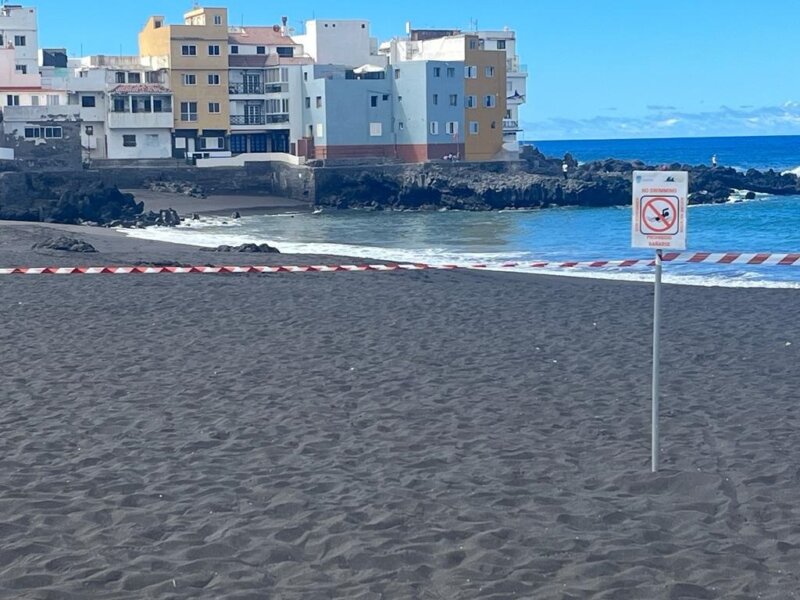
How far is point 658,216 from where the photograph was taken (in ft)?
26.4

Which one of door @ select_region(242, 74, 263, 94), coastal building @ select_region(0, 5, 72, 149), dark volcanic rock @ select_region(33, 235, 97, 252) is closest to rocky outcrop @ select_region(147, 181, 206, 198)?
coastal building @ select_region(0, 5, 72, 149)

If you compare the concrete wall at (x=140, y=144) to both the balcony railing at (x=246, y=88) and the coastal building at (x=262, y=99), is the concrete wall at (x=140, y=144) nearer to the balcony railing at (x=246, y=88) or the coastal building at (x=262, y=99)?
the coastal building at (x=262, y=99)

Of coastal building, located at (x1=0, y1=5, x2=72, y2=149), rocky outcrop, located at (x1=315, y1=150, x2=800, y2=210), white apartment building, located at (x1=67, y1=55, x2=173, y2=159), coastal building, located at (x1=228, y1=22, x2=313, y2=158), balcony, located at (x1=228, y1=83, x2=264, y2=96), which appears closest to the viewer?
coastal building, located at (x1=0, y1=5, x2=72, y2=149)

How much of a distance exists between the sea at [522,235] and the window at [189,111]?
45.5ft

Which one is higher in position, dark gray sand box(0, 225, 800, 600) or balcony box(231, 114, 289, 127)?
Result: balcony box(231, 114, 289, 127)

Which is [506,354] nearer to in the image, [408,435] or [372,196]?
[408,435]

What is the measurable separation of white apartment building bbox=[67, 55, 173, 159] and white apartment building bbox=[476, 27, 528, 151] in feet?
65.7

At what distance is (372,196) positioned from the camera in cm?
6450

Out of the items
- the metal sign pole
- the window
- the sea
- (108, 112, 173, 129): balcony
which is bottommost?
the sea

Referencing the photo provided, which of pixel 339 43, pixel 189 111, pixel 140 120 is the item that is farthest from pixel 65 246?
pixel 339 43

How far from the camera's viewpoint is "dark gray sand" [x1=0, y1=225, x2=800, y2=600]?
690 cm

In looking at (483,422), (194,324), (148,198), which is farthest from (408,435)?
(148,198)

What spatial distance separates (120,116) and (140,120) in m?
1.10

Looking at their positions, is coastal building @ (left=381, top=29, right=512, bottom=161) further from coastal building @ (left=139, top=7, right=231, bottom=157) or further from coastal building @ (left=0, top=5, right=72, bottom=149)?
coastal building @ (left=0, top=5, right=72, bottom=149)
